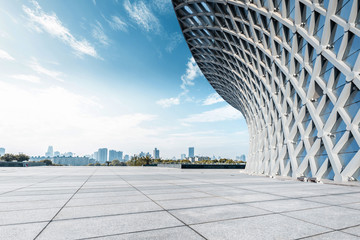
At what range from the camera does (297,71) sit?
65.2ft

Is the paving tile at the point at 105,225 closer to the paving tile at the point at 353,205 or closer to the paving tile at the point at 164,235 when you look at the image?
the paving tile at the point at 164,235

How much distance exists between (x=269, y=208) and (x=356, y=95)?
11.8 meters

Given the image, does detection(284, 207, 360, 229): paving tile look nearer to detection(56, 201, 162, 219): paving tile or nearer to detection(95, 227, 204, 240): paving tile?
detection(95, 227, 204, 240): paving tile

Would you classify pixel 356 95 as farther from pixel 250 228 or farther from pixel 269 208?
pixel 250 228

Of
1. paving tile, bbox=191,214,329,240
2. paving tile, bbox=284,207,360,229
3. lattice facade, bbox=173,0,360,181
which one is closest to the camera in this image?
paving tile, bbox=191,214,329,240

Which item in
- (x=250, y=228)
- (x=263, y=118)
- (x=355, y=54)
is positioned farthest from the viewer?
(x=263, y=118)

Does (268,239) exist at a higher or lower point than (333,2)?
lower

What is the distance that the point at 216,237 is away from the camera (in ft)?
11.9

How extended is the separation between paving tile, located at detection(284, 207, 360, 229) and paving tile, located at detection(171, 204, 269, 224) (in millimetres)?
906

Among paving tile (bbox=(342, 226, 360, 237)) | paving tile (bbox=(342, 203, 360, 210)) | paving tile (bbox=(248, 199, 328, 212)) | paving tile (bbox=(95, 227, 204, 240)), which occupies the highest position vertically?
paving tile (bbox=(95, 227, 204, 240))

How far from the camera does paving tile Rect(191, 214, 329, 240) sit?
372cm

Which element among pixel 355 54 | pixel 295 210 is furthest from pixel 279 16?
pixel 295 210

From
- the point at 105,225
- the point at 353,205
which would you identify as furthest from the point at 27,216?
the point at 353,205

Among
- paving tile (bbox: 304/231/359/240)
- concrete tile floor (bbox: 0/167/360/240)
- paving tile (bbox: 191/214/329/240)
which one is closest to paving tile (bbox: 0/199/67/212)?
concrete tile floor (bbox: 0/167/360/240)
